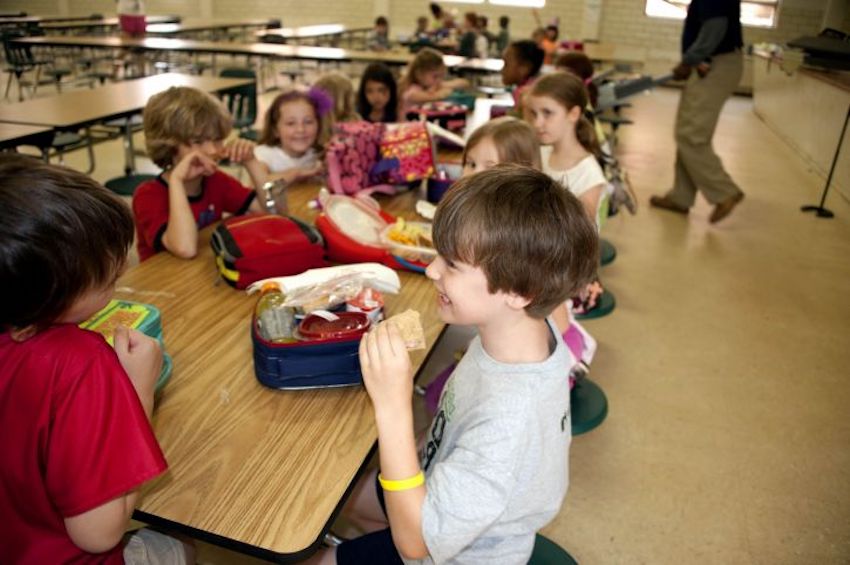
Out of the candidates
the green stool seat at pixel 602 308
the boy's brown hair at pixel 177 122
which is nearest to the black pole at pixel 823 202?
the green stool seat at pixel 602 308

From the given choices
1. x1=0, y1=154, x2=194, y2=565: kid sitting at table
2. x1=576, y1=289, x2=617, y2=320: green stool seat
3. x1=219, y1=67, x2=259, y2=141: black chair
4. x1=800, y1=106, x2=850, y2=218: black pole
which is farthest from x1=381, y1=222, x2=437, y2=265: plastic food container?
x1=800, y1=106, x2=850, y2=218: black pole

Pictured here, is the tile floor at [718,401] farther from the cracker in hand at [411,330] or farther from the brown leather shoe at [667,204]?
the cracker in hand at [411,330]

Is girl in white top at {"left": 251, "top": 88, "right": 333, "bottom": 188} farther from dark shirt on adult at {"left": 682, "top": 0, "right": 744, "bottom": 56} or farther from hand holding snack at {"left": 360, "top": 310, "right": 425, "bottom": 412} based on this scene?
dark shirt on adult at {"left": 682, "top": 0, "right": 744, "bottom": 56}

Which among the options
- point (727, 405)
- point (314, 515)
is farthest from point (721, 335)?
point (314, 515)

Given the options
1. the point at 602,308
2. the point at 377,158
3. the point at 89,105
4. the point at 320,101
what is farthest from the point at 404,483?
the point at 89,105

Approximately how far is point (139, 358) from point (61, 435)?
0.69 ft

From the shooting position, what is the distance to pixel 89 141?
4223 mm

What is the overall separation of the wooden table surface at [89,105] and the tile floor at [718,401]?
239cm

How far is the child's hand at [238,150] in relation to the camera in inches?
85.7

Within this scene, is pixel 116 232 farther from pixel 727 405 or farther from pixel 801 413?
pixel 801 413

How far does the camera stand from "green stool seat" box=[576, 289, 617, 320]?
3273mm

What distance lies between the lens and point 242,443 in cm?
112

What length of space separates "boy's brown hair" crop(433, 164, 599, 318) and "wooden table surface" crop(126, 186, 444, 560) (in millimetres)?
389

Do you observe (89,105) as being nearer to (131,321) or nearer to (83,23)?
(131,321)
